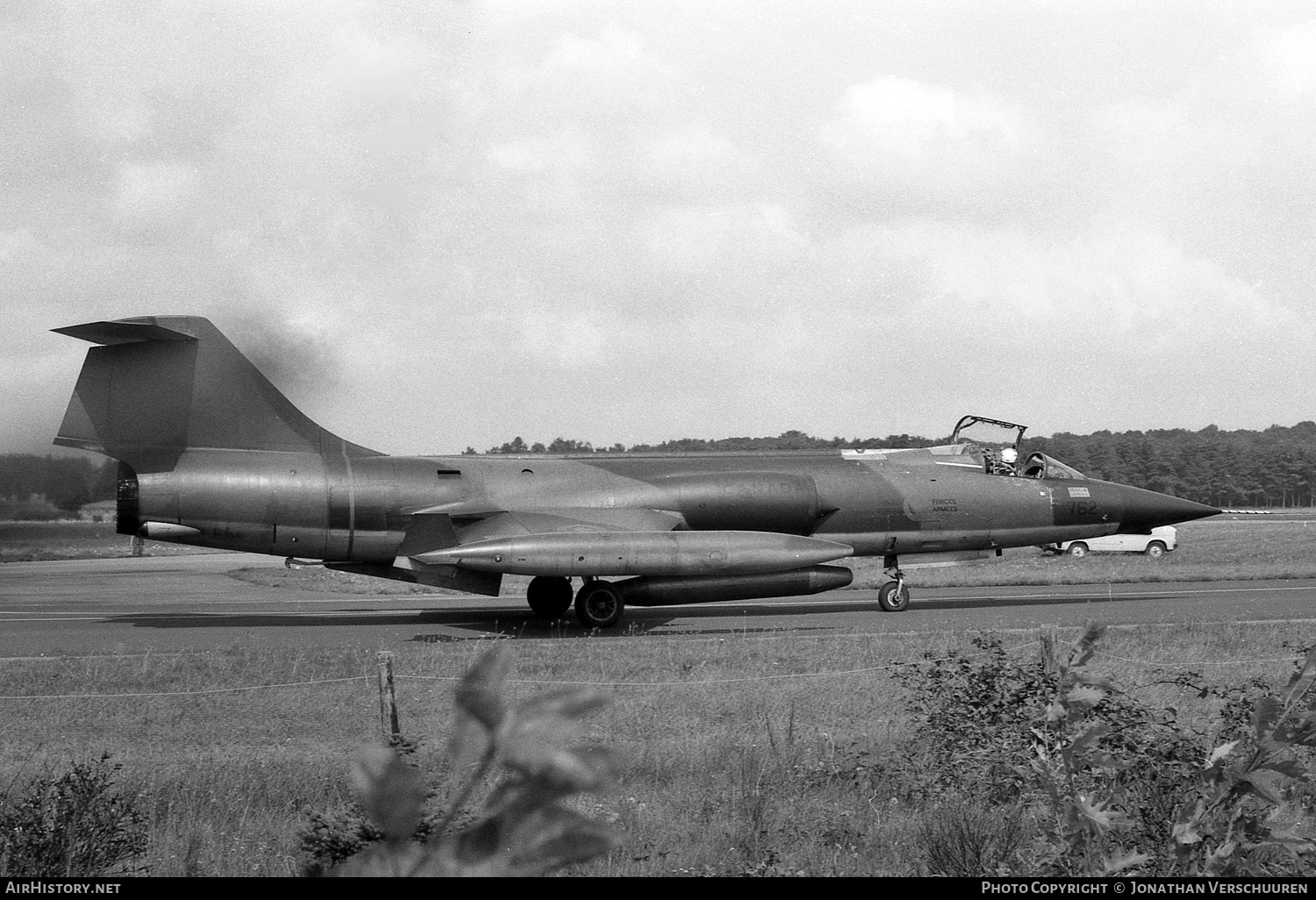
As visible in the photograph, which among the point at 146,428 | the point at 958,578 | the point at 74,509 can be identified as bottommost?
the point at 958,578

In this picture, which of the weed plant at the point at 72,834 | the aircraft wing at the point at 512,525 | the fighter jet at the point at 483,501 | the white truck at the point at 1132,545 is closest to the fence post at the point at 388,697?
the weed plant at the point at 72,834

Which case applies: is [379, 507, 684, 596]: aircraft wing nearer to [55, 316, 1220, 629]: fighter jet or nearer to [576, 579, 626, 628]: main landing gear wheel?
[55, 316, 1220, 629]: fighter jet

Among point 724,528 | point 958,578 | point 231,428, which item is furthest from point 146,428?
point 958,578

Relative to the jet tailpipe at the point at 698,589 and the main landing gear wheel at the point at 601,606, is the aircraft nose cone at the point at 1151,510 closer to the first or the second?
the jet tailpipe at the point at 698,589

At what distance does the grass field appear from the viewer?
23.7 ft

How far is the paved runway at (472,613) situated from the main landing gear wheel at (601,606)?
0.28 metres

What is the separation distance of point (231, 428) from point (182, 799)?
11.0 meters

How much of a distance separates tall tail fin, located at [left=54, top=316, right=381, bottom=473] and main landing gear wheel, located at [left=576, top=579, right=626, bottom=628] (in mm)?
4675

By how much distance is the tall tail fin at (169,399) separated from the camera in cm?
1756

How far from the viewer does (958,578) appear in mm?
31922
